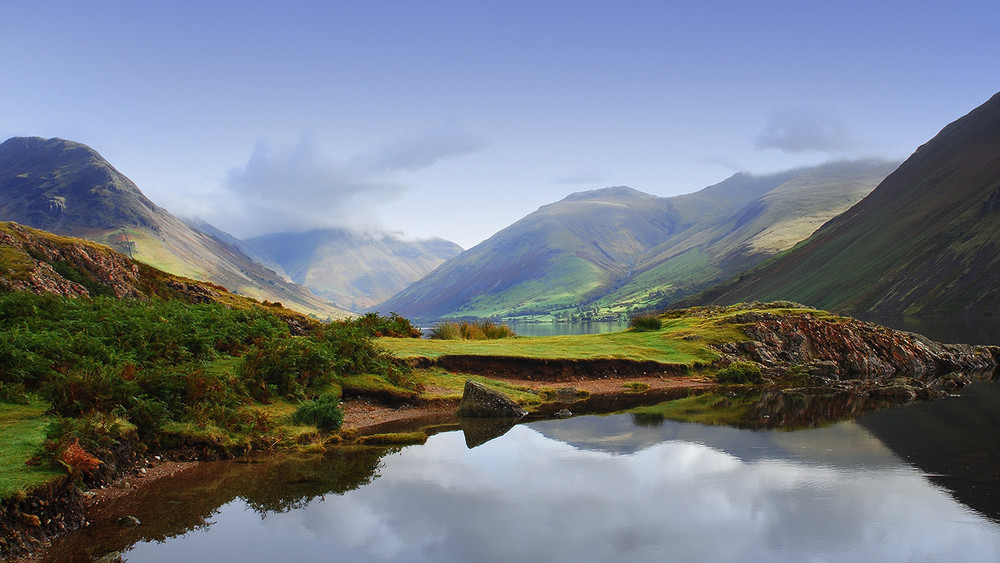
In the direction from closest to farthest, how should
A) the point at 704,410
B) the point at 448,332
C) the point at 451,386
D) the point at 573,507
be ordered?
the point at 573,507 < the point at 704,410 < the point at 451,386 < the point at 448,332

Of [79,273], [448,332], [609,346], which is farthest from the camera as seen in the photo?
[448,332]

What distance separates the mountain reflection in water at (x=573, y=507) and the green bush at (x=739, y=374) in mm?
16285

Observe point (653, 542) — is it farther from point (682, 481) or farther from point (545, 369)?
point (545, 369)

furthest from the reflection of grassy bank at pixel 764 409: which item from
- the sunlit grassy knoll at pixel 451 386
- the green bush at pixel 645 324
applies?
the green bush at pixel 645 324

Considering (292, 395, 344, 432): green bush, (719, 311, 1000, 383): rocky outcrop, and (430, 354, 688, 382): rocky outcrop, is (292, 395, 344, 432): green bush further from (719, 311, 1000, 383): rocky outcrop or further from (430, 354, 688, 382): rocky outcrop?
(719, 311, 1000, 383): rocky outcrop

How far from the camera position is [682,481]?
15570mm

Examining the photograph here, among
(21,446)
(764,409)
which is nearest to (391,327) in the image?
(764,409)

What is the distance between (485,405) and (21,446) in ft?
Answer: 50.5

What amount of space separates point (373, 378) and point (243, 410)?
788cm

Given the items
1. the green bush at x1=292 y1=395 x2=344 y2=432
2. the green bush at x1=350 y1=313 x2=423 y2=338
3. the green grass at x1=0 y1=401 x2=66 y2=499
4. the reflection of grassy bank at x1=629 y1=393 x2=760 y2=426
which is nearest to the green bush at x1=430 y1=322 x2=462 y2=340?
the green bush at x1=350 y1=313 x2=423 y2=338

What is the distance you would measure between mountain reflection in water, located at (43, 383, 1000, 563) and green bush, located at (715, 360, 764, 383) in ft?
53.4

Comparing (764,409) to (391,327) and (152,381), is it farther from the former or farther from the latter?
(391,327)

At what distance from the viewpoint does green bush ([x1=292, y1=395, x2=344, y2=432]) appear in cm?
2114

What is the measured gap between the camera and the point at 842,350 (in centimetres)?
4216
